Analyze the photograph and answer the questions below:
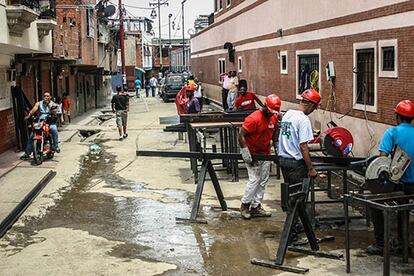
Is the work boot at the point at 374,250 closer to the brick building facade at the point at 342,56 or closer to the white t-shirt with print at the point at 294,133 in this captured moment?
the white t-shirt with print at the point at 294,133

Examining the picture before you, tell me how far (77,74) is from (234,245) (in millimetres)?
24435

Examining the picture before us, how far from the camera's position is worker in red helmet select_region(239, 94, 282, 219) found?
8912 mm

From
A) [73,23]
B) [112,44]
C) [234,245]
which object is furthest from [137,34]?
[234,245]

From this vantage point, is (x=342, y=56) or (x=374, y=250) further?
(x=342, y=56)

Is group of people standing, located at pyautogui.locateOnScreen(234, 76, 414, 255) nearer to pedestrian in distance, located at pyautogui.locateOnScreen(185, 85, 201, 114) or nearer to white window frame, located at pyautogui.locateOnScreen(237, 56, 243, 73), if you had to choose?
pedestrian in distance, located at pyautogui.locateOnScreen(185, 85, 201, 114)

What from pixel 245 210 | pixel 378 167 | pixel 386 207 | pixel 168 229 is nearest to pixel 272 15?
pixel 245 210

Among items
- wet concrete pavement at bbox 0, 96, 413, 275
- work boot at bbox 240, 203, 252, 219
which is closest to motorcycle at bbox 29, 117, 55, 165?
wet concrete pavement at bbox 0, 96, 413, 275

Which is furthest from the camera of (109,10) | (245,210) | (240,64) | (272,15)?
(109,10)

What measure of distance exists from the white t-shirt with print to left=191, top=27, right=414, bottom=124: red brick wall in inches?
163

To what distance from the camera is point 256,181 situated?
30.4 feet

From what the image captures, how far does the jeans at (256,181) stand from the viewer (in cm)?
922

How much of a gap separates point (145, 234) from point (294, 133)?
256cm

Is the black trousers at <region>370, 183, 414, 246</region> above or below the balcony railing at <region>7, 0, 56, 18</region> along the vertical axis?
below

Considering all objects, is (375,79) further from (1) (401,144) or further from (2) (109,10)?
(2) (109,10)
